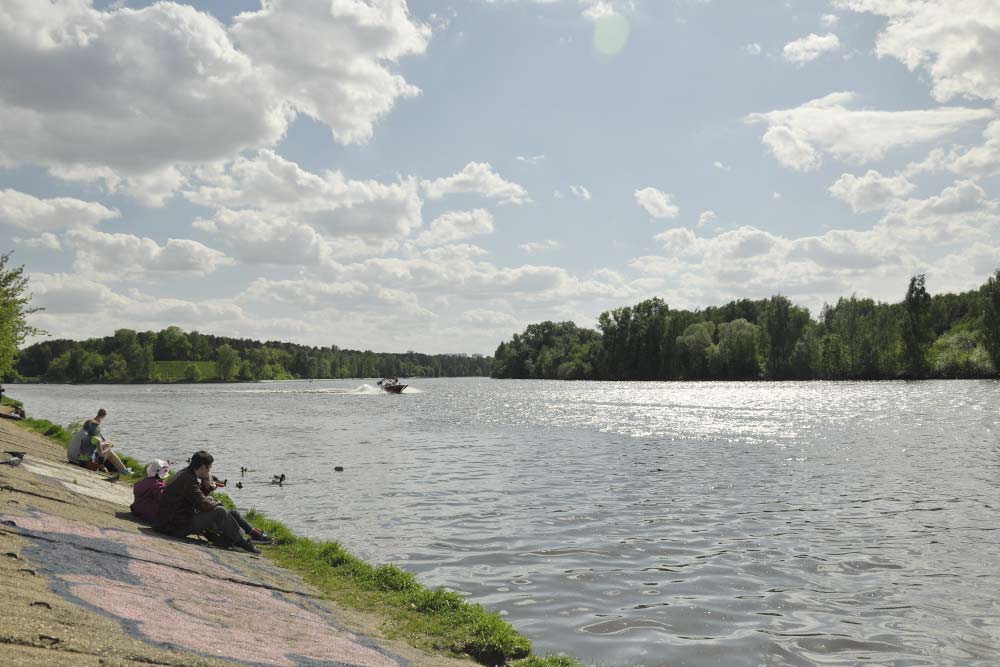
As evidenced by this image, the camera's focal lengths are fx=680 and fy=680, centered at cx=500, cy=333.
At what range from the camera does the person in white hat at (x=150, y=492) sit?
18.1 m

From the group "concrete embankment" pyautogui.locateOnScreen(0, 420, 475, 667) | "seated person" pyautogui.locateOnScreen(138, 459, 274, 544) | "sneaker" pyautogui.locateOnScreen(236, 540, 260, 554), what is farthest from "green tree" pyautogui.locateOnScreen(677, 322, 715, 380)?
"concrete embankment" pyautogui.locateOnScreen(0, 420, 475, 667)

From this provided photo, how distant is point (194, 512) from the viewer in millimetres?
17484

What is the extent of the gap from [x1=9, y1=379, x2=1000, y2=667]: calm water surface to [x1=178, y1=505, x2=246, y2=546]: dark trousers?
11.9 ft

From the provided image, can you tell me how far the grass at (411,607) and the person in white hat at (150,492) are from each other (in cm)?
320

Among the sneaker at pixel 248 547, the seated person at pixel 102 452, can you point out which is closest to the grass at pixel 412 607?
the sneaker at pixel 248 547

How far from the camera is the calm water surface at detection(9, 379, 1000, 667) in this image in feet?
43.6

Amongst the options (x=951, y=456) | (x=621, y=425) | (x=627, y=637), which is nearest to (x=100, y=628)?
(x=627, y=637)

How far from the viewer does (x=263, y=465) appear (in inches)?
1533

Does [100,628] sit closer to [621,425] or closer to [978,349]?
[621,425]

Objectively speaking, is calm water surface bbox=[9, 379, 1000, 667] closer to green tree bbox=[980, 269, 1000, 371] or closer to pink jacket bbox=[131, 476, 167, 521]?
pink jacket bbox=[131, 476, 167, 521]

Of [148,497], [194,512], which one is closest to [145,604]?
[194,512]

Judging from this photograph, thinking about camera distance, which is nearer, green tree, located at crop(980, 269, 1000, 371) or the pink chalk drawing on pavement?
the pink chalk drawing on pavement

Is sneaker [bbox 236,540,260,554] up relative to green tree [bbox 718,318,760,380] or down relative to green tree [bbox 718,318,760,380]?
down

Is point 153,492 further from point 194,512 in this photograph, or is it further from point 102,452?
point 102,452
